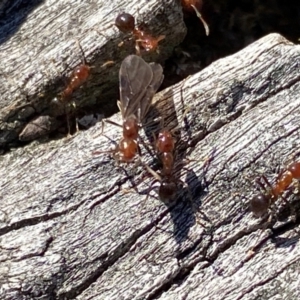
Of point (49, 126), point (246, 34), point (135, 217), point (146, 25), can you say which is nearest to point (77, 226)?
point (135, 217)

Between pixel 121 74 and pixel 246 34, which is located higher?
pixel 246 34

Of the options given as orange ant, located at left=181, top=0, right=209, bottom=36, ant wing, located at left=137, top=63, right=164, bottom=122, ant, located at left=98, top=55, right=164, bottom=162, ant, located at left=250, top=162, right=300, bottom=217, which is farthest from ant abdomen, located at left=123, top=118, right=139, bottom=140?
orange ant, located at left=181, top=0, right=209, bottom=36

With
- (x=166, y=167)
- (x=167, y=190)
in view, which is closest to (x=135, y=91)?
(x=166, y=167)

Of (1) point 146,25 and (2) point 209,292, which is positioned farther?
(1) point 146,25

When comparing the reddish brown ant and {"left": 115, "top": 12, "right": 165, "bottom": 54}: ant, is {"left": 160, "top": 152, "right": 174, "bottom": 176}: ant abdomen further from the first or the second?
{"left": 115, "top": 12, "right": 165, "bottom": 54}: ant

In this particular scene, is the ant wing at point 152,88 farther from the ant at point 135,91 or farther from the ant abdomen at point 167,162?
the ant abdomen at point 167,162

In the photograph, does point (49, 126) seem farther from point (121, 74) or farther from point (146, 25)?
point (146, 25)

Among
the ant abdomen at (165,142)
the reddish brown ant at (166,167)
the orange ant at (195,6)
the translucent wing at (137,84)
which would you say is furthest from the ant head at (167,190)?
the orange ant at (195,6)
